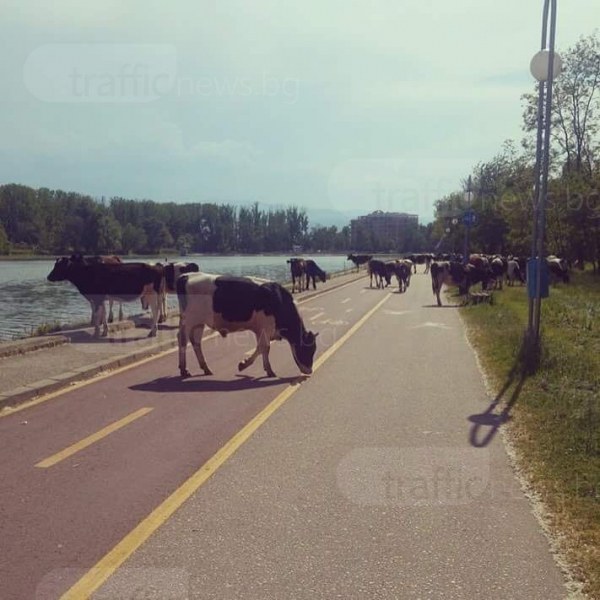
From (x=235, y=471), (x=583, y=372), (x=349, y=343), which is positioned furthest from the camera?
(x=349, y=343)

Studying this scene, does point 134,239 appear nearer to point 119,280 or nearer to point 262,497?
point 119,280

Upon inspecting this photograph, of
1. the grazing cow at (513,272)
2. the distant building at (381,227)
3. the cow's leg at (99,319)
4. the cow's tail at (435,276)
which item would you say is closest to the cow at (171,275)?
the cow's leg at (99,319)

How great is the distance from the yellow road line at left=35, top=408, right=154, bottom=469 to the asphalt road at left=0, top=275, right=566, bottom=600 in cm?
3

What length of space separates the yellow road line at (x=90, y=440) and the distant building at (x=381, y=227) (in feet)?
462

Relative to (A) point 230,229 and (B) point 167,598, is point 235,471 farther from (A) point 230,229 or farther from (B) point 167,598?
(A) point 230,229

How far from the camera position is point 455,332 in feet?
63.1

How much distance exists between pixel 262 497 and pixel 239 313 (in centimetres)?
626

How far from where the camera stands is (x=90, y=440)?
778 cm

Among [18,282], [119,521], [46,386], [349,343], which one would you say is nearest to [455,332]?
[349,343]

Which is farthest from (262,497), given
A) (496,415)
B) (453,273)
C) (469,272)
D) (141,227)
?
(141,227)

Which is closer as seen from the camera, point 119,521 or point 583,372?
point 119,521

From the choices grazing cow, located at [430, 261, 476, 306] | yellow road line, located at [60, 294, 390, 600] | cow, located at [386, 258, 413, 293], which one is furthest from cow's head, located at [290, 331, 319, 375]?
cow, located at [386, 258, 413, 293]

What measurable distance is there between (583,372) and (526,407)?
2.64 meters

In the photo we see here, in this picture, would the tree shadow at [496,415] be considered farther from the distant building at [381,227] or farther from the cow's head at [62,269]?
the distant building at [381,227]
